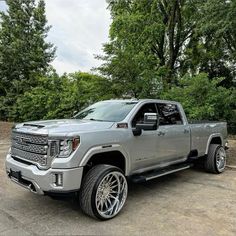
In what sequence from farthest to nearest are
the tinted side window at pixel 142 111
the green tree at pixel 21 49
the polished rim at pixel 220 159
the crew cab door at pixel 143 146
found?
the green tree at pixel 21 49 < the polished rim at pixel 220 159 < the tinted side window at pixel 142 111 < the crew cab door at pixel 143 146

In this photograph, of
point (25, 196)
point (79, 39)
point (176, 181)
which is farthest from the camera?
point (79, 39)

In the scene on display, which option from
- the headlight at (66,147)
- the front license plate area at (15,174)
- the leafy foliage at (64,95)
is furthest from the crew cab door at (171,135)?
the leafy foliage at (64,95)

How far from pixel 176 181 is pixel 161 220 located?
7.12 ft

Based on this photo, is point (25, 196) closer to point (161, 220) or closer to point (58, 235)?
point (58, 235)

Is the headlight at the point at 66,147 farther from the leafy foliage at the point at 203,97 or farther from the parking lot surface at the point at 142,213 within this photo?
the leafy foliage at the point at 203,97

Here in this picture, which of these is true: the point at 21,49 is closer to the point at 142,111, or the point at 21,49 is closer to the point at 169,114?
the point at 169,114

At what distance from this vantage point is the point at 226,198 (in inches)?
194

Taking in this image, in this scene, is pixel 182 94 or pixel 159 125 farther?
pixel 182 94

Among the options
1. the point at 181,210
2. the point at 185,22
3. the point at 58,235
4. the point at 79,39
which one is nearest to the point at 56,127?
the point at 58,235

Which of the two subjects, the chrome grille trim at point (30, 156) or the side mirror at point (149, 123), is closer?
the chrome grille trim at point (30, 156)

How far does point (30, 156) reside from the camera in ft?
13.2

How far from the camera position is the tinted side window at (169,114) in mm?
5541

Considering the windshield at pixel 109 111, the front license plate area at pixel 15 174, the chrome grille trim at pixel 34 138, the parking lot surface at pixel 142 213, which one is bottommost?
the parking lot surface at pixel 142 213

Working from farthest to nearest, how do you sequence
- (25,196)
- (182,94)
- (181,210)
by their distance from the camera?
(182,94), (25,196), (181,210)
